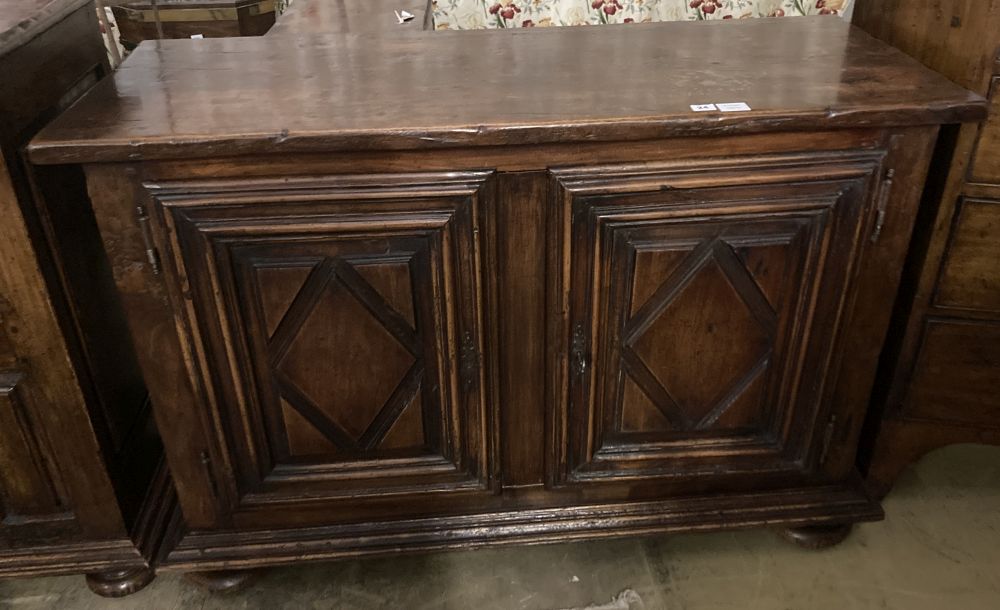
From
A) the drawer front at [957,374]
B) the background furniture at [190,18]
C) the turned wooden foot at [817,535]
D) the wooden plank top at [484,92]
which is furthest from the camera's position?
the background furniture at [190,18]

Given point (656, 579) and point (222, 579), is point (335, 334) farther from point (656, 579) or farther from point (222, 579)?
point (656, 579)

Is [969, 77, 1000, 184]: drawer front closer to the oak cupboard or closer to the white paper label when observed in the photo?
the oak cupboard

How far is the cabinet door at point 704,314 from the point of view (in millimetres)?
1113

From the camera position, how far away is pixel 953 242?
1.25 m

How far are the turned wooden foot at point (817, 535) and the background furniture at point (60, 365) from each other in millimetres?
1164

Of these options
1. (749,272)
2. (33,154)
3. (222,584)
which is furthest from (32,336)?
(749,272)

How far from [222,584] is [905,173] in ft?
4.28

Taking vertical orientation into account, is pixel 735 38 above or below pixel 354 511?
above

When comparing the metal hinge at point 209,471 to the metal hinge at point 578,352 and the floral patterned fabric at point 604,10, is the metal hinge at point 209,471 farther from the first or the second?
the floral patterned fabric at point 604,10

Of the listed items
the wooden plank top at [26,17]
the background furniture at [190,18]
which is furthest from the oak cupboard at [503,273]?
the background furniture at [190,18]

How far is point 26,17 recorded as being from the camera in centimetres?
117

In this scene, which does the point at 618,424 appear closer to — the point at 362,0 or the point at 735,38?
the point at 735,38

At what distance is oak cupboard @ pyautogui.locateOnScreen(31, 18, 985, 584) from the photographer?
106 centimetres

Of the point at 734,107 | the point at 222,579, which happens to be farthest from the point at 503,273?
the point at 222,579
